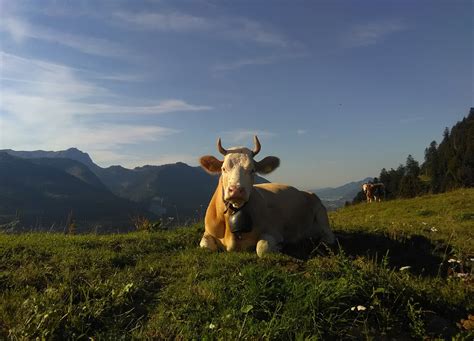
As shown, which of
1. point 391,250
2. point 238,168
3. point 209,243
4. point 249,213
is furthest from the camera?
point 391,250

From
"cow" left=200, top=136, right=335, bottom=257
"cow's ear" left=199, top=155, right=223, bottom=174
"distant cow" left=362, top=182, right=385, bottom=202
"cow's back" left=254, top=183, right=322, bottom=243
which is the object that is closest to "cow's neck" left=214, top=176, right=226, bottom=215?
"cow" left=200, top=136, right=335, bottom=257

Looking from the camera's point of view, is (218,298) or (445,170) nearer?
(218,298)

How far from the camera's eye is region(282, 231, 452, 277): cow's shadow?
26.0ft

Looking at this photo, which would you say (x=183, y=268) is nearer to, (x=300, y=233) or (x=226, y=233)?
(x=226, y=233)

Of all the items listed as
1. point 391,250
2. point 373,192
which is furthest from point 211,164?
point 373,192

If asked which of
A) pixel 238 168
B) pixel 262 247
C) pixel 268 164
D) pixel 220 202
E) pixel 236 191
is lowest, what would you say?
pixel 262 247

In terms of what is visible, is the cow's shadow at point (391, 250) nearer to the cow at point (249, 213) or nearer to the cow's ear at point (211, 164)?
the cow at point (249, 213)

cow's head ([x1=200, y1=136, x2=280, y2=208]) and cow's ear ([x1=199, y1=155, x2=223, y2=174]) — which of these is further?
cow's ear ([x1=199, y1=155, x2=223, y2=174])

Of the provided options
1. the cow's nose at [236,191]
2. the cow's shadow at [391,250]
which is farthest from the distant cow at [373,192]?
the cow's nose at [236,191]

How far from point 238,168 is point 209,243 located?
5.58 ft

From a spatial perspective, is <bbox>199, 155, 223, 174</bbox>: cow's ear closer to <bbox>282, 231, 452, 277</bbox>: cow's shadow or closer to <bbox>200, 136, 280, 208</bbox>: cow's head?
<bbox>200, 136, 280, 208</bbox>: cow's head

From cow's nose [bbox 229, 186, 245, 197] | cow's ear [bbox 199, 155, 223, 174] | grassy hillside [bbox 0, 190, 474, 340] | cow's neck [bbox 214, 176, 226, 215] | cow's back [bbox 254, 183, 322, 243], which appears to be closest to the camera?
grassy hillside [bbox 0, 190, 474, 340]

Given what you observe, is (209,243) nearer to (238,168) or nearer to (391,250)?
(238,168)

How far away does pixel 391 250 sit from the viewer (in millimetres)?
9211
